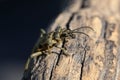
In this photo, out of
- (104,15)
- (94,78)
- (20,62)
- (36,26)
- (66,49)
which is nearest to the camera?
(94,78)

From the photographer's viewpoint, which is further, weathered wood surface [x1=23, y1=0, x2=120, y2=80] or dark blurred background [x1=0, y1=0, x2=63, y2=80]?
dark blurred background [x1=0, y1=0, x2=63, y2=80]

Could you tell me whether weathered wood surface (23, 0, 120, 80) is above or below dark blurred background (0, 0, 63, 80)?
below

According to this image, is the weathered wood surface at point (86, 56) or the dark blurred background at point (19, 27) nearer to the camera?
the weathered wood surface at point (86, 56)

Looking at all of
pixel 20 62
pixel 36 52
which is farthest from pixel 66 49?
pixel 20 62

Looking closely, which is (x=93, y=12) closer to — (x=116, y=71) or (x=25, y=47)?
(x=116, y=71)

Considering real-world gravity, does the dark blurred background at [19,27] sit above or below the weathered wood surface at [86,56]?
above
